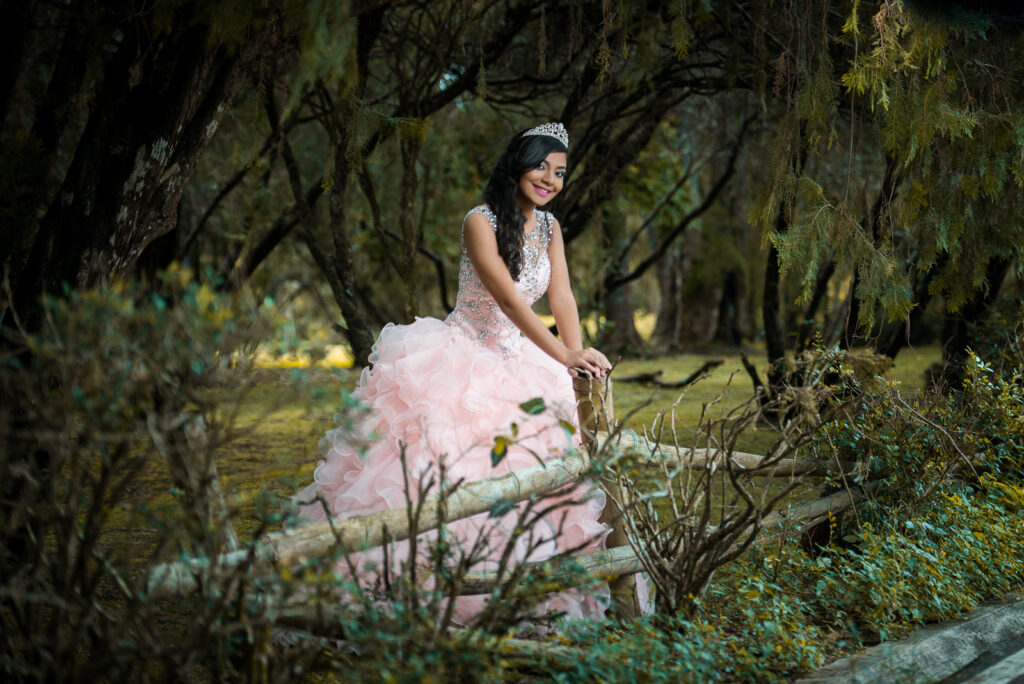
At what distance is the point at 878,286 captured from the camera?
438 centimetres

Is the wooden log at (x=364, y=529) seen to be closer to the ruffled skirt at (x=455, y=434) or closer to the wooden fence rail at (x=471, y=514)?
the wooden fence rail at (x=471, y=514)

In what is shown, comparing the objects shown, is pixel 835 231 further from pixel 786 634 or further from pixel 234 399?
pixel 234 399

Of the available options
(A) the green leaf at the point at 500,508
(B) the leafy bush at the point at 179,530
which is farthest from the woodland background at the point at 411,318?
(A) the green leaf at the point at 500,508

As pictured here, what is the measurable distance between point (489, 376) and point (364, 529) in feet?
3.80

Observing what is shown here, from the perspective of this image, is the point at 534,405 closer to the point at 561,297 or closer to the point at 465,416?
the point at 465,416

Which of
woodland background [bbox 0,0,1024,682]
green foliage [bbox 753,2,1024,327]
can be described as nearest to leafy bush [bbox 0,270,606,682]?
woodland background [bbox 0,0,1024,682]

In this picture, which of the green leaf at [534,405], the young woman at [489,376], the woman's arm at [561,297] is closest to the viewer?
the green leaf at [534,405]

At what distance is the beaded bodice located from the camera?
3.79 meters

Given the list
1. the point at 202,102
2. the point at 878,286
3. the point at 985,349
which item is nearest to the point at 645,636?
the point at 878,286

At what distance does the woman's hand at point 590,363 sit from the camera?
3.18 meters

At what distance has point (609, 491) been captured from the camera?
10.2ft

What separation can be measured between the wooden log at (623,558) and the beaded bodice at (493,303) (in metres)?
1.02

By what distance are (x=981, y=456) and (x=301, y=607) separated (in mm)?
3570

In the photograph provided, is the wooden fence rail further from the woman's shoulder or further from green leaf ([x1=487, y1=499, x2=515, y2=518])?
the woman's shoulder
